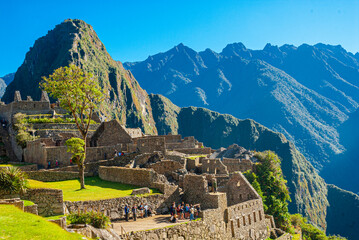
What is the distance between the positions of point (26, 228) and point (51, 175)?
1884cm

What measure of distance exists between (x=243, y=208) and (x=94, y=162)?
16713 millimetres

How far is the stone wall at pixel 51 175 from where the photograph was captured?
28594mm

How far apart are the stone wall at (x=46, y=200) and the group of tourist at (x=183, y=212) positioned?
6.98 m

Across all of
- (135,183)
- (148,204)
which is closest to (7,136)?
(135,183)

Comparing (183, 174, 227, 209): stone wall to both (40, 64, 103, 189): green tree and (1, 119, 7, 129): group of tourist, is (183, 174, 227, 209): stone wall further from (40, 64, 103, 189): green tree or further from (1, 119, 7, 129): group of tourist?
(1, 119, 7, 129): group of tourist

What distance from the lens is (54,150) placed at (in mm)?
33438

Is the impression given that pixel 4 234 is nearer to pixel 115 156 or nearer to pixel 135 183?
pixel 135 183

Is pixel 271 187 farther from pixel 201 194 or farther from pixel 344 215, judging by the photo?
pixel 344 215

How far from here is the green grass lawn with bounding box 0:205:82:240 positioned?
1120 cm

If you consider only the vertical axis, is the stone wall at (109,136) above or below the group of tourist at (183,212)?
above

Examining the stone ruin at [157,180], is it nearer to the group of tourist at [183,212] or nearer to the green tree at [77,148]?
the group of tourist at [183,212]

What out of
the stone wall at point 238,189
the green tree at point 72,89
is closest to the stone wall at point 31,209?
the green tree at point 72,89

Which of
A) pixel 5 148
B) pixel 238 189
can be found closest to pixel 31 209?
pixel 238 189

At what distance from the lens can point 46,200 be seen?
16453mm
